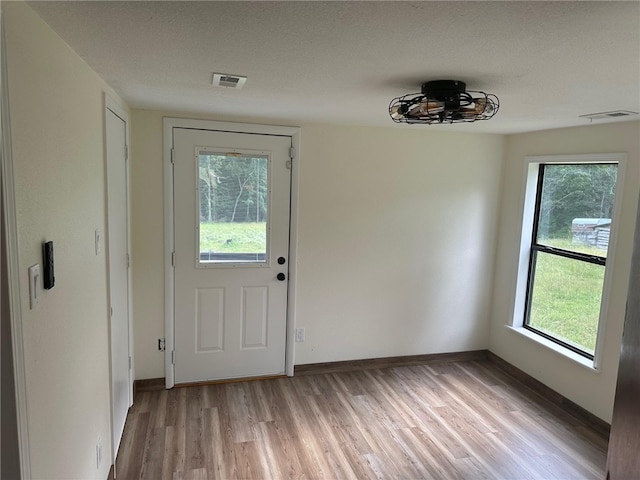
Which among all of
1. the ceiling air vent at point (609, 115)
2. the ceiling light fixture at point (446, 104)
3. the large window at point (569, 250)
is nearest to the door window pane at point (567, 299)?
the large window at point (569, 250)

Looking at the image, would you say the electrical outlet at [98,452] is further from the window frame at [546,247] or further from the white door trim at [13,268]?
the window frame at [546,247]

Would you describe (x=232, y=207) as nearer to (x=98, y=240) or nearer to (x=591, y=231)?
(x=98, y=240)

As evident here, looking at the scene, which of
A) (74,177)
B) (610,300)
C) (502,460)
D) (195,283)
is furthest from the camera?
(195,283)

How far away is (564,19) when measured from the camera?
117 cm

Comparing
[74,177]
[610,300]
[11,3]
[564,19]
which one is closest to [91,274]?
[74,177]

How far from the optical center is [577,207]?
10.6 feet

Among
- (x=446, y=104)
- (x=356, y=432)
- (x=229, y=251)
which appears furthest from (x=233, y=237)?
(x=446, y=104)

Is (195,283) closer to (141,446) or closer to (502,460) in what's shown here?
(141,446)

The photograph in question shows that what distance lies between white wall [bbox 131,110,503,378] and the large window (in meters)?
0.43

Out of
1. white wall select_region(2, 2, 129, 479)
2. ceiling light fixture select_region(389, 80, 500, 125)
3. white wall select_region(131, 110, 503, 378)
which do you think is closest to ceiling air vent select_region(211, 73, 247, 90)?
white wall select_region(2, 2, 129, 479)

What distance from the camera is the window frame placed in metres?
2.83

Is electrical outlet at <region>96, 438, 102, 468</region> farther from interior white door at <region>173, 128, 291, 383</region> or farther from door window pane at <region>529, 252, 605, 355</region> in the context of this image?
door window pane at <region>529, 252, 605, 355</region>

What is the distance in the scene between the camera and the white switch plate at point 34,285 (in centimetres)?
120

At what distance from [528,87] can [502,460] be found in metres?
2.16
